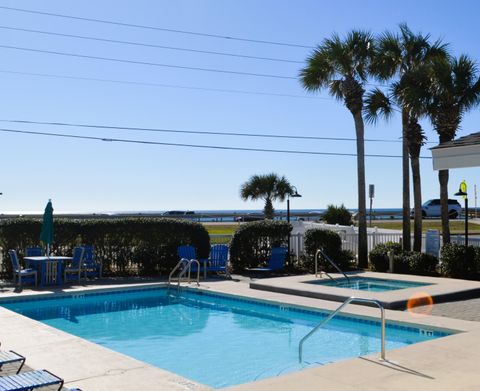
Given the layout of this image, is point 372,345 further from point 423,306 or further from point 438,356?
point 423,306

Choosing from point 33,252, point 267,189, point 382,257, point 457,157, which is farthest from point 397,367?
point 267,189

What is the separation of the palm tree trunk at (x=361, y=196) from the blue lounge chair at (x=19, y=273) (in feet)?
35.0

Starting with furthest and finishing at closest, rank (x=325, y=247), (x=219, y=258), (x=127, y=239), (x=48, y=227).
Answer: (x=325, y=247) → (x=127, y=239) → (x=219, y=258) → (x=48, y=227)

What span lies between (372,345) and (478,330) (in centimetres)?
171

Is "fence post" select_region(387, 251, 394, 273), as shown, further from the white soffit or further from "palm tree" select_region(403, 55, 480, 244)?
the white soffit

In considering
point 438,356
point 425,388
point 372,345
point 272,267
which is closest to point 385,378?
point 425,388

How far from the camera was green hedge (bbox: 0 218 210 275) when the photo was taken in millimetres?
17375

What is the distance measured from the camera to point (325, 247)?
63.5 feet

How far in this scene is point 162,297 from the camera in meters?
14.8

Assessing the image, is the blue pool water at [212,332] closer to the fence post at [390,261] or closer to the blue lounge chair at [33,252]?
the blue lounge chair at [33,252]

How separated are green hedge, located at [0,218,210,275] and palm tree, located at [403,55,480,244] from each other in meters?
8.10

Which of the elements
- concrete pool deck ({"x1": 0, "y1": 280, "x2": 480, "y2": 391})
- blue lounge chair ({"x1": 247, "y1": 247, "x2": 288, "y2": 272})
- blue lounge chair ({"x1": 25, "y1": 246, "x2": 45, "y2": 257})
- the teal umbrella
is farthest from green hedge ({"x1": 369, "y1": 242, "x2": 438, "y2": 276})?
blue lounge chair ({"x1": 25, "y1": 246, "x2": 45, "y2": 257})

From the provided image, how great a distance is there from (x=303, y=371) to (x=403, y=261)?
11955 mm

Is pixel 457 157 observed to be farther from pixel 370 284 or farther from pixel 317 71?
pixel 317 71
